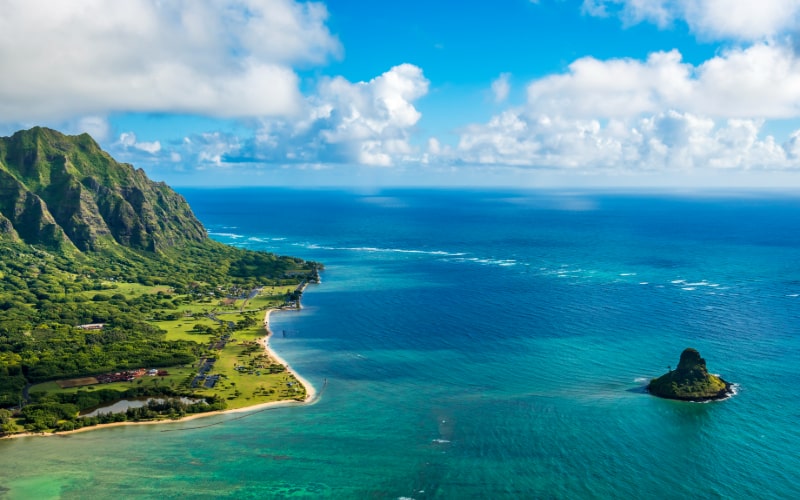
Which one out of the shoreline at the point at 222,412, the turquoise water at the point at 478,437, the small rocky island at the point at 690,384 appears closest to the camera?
the turquoise water at the point at 478,437

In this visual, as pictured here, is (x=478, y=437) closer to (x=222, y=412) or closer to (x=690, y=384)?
(x=690, y=384)

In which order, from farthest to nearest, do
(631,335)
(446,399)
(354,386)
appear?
(631,335), (354,386), (446,399)

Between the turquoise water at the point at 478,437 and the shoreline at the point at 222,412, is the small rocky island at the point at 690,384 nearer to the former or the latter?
the turquoise water at the point at 478,437

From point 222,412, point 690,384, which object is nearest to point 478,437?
point 690,384

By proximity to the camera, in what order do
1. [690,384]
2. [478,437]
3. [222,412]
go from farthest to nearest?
[690,384] → [222,412] → [478,437]

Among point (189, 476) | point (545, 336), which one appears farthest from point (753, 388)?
point (189, 476)

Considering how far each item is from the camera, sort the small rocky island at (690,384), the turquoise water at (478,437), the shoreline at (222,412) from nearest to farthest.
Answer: the turquoise water at (478,437), the shoreline at (222,412), the small rocky island at (690,384)

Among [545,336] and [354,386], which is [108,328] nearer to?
[354,386]

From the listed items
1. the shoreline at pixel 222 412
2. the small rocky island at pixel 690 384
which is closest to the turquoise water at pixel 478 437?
the shoreline at pixel 222 412
